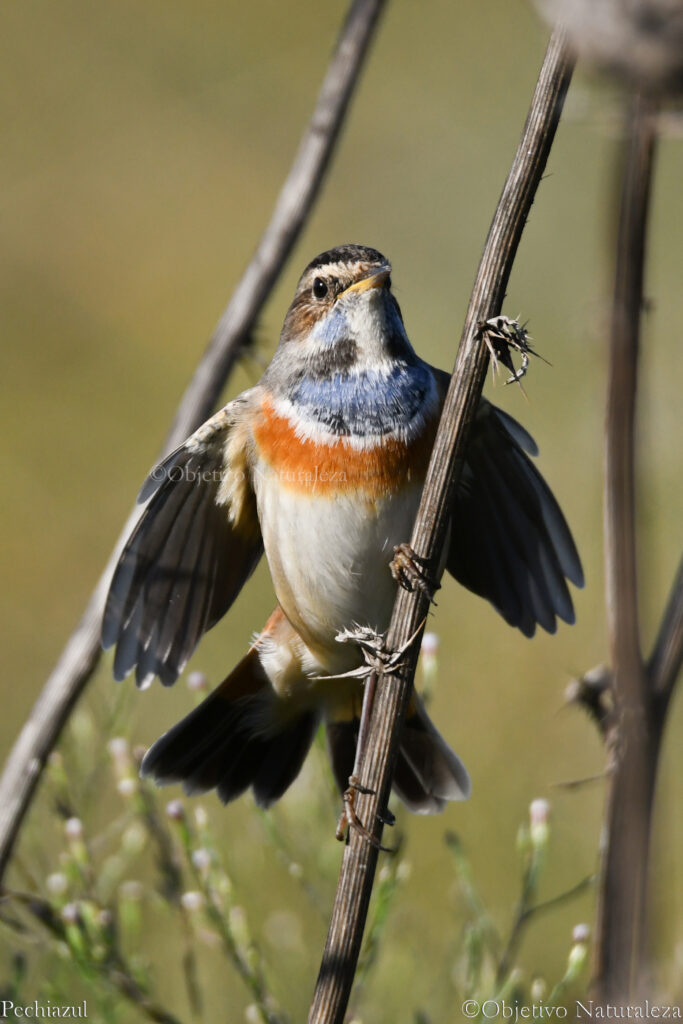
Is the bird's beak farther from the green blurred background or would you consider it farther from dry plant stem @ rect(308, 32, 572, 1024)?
the green blurred background

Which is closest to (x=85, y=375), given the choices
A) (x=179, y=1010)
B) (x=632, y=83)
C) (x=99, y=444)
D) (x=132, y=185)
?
(x=99, y=444)

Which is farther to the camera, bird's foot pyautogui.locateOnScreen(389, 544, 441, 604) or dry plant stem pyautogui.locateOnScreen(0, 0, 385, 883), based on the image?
dry plant stem pyautogui.locateOnScreen(0, 0, 385, 883)

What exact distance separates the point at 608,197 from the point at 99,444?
22.8 ft

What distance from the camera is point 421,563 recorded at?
2100 millimetres

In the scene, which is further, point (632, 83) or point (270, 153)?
point (270, 153)

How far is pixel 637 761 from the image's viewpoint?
1324mm

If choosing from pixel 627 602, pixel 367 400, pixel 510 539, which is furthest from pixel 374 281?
pixel 627 602

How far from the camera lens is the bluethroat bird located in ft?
10.1

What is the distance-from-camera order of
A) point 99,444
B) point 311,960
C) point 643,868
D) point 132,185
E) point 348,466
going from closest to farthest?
point 643,868 → point 348,466 → point 311,960 → point 99,444 → point 132,185

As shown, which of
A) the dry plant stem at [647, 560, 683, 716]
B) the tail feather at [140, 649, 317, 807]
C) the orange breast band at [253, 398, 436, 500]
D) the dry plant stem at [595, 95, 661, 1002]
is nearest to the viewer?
the dry plant stem at [595, 95, 661, 1002]

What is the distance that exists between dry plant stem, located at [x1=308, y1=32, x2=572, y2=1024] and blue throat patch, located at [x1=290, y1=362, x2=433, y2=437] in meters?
0.88

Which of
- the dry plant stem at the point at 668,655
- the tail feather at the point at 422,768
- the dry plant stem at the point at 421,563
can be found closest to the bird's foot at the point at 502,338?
the dry plant stem at the point at 421,563

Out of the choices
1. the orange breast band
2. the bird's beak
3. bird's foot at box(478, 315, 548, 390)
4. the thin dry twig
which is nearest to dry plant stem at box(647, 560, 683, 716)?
the thin dry twig

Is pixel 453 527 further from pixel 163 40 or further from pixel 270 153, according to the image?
pixel 163 40
